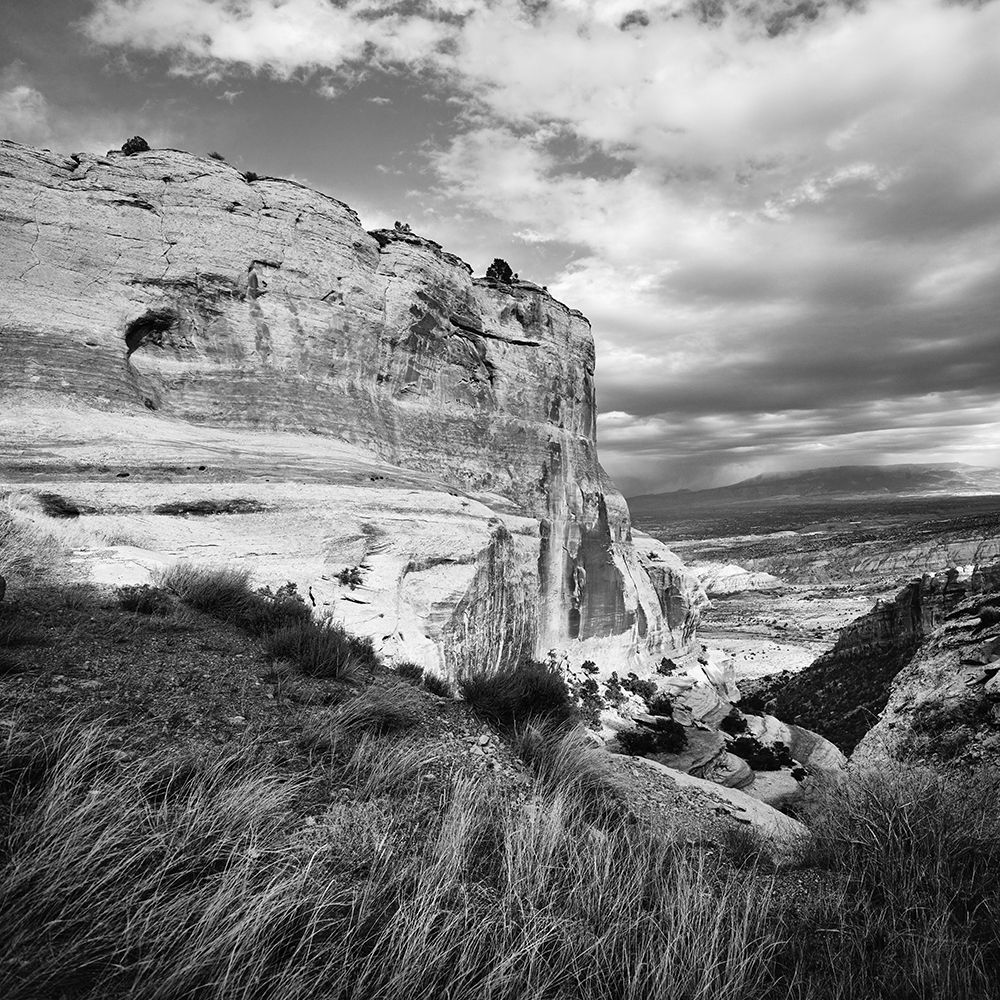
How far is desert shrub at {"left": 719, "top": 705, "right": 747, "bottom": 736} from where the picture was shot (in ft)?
84.7

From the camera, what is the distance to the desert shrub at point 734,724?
2583 cm

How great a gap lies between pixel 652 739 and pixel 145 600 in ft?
62.7

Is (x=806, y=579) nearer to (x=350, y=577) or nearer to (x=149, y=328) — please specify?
(x=350, y=577)

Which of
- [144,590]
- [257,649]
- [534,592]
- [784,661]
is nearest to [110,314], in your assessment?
[144,590]

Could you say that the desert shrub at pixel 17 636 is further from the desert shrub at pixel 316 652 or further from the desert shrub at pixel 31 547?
the desert shrub at pixel 31 547

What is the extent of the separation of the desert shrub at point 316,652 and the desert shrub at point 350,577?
592 centimetres

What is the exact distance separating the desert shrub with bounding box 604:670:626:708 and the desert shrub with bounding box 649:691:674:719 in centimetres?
→ 150

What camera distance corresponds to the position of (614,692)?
26.6 metres

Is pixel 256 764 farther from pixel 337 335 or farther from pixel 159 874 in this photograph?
pixel 337 335

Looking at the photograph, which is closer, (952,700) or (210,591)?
(210,591)

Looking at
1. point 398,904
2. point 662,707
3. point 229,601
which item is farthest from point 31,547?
point 662,707

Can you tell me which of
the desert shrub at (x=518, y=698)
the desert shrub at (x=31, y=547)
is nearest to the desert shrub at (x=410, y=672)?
the desert shrub at (x=518, y=698)

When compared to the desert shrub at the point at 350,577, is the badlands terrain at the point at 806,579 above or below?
below

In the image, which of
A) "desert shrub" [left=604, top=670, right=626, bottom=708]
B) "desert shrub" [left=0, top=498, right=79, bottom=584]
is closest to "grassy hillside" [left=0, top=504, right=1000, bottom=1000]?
"desert shrub" [left=0, top=498, right=79, bottom=584]
